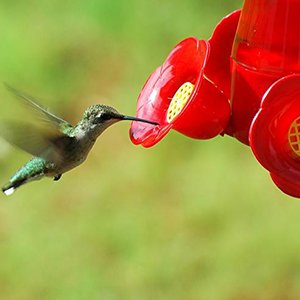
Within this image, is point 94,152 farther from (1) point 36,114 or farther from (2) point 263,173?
(1) point 36,114

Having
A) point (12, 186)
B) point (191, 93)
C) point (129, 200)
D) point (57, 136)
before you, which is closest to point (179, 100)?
point (191, 93)

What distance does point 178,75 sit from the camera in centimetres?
264

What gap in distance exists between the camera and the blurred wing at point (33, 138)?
2.42 m

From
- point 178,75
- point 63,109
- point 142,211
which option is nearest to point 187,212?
point 142,211

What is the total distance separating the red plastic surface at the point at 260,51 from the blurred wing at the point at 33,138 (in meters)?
0.67

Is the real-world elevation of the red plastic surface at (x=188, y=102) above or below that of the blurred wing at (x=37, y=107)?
below

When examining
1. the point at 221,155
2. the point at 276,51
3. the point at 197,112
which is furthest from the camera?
the point at 221,155

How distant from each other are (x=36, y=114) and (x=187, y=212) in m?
2.91

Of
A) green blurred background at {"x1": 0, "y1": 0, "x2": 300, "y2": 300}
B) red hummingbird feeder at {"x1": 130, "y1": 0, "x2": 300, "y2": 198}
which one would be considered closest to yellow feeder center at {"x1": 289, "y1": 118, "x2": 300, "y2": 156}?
red hummingbird feeder at {"x1": 130, "y1": 0, "x2": 300, "y2": 198}

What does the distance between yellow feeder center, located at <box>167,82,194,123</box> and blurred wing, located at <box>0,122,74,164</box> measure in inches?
16.4

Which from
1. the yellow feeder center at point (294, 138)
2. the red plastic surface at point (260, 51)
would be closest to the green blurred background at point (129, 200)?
the red plastic surface at point (260, 51)

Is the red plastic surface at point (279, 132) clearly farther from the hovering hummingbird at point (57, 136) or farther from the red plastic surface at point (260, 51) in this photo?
the hovering hummingbird at point (57, 136)

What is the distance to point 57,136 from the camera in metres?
2.58

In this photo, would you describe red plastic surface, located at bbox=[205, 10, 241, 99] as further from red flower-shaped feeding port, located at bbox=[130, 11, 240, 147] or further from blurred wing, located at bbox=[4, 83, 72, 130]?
blurred wing, located at bbox=[4, 83, 72, 130]
